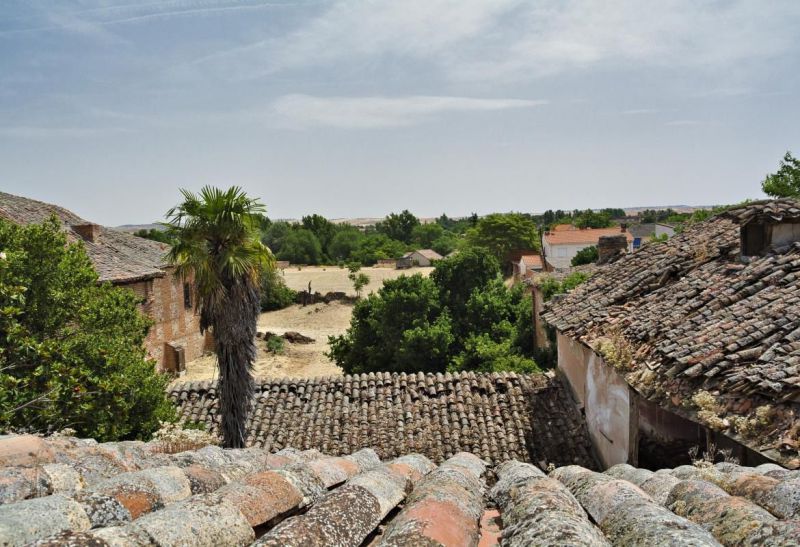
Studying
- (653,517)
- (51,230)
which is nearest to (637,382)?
(653,517)

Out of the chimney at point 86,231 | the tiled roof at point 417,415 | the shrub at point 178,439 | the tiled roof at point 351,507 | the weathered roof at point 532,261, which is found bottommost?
the tiled roof at point 417,415

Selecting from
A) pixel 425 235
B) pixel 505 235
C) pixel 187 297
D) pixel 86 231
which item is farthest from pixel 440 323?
pixel 425 235

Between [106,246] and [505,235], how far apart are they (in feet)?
195

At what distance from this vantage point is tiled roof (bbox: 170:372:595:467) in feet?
40.2

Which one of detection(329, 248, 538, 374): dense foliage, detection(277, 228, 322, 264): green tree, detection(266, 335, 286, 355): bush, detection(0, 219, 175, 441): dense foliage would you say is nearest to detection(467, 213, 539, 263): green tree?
detection(277, 228, 322, 264): green tree

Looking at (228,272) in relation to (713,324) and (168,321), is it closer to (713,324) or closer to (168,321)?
(713,324)

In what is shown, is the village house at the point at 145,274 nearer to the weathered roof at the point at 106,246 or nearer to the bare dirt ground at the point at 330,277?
the weathered roof at the point at 106,246

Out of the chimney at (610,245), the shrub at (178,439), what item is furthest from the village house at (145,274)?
the chimney at (610,245)

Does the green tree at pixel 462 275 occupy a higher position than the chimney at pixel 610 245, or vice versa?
the chimney at pixel 610 245

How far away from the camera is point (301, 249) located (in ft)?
342

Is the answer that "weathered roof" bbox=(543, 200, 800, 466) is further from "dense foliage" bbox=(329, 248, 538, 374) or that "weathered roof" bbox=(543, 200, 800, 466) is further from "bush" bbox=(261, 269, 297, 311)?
"bush" bbox=(261, 269, 297, 311)

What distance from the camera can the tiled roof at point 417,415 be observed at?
40.2 ft

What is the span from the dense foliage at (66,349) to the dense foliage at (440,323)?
13.8 meters

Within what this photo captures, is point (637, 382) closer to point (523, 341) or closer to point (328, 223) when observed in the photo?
point (523, 341)
